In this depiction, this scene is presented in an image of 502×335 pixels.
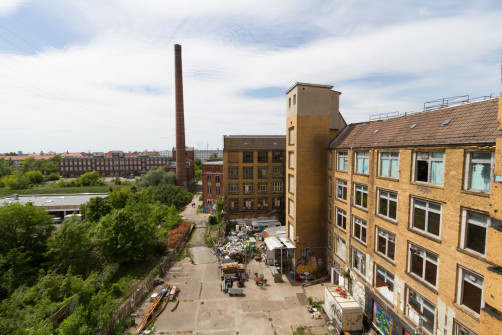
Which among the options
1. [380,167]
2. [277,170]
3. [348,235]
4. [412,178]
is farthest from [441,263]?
[277,170]

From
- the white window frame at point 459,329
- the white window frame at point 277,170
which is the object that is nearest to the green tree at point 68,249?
the white window frame at point 277,170

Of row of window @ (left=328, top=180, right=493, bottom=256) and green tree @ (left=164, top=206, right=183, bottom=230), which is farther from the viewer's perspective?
green tree @ (left=164, top=206, right=183, bottom=230)

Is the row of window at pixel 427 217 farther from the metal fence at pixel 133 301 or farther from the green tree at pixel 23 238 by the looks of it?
the green tree at pixel 23 238

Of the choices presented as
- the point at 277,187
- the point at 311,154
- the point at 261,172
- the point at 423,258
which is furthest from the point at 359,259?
the point at 261,172

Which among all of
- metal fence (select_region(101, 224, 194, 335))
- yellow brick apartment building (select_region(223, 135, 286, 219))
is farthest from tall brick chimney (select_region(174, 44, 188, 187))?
metal fence (select_region(101, 224, 194, 335))

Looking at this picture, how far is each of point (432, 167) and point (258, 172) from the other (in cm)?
2689

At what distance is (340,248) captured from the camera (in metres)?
18.6

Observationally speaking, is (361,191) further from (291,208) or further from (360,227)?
(291,208)

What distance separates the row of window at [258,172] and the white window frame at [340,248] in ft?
61.2

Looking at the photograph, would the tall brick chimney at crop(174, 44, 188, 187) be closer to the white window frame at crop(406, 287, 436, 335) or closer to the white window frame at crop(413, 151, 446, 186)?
the white window frame at crop(413, 151, 446, 186)

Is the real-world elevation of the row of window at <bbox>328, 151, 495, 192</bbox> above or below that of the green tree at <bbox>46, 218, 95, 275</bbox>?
above

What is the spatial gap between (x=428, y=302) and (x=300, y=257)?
10.8m

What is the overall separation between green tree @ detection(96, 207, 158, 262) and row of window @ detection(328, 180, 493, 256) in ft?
66.0

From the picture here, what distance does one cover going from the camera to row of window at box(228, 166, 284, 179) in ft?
119
